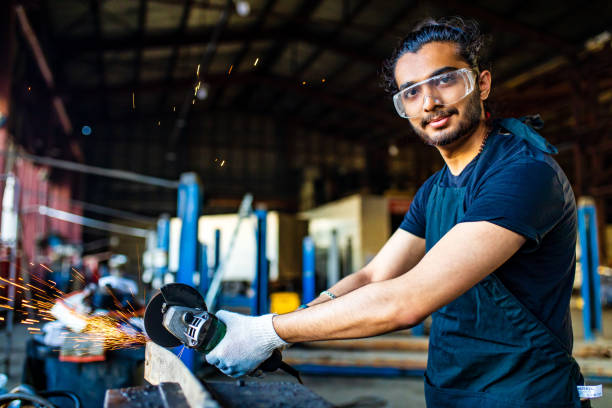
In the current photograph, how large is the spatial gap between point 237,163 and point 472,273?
67.6 ft

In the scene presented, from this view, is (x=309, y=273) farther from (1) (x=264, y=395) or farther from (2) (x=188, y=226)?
(1) (x=264, y=395)

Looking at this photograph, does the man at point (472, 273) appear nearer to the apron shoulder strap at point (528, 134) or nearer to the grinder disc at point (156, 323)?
the apron shoulder strap at point (528, 134)

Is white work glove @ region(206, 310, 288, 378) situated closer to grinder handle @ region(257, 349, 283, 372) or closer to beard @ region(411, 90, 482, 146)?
grinder handle @ region(257, 349, 283, 372)

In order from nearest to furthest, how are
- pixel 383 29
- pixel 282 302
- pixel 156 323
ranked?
pixel 156 323, pixel 282 302, pixel 383 29

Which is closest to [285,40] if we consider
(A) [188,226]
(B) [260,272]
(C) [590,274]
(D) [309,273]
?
(D) [309,273]

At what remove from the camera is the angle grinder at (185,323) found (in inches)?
46.1

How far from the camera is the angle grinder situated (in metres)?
1.17

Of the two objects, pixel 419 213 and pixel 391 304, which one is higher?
pixel 419 213

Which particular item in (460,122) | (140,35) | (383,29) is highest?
(383,29)

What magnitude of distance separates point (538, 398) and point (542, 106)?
47.8 feet

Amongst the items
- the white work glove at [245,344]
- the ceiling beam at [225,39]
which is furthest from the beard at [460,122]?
the ceiling beam at [225,39]

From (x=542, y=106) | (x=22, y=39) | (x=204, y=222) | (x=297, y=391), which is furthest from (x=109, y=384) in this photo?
(x=542, y=106)

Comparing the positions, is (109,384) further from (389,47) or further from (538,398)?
(389,47)

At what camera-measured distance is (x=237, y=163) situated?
69.9 ft
